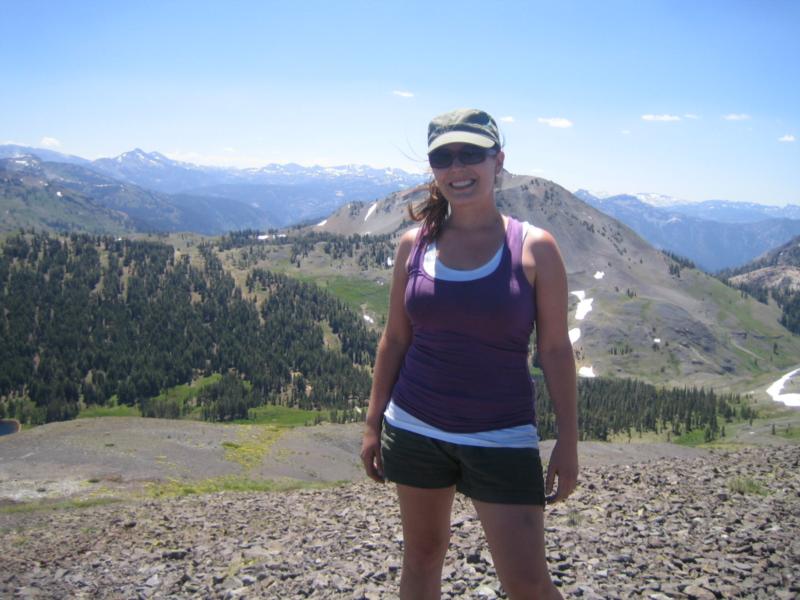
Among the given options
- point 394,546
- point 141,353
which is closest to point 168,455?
point 394,546

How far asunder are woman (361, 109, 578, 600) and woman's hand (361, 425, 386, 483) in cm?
16

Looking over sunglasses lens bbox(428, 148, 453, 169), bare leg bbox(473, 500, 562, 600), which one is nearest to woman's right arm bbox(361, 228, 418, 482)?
sunglasses lens bbox(428, 148, 453, 169)

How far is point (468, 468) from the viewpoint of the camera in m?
5.09

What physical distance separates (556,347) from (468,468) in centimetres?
132

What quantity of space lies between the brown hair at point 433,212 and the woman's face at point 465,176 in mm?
340

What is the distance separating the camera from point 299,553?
13.1m

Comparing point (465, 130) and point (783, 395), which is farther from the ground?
point (465, 130)

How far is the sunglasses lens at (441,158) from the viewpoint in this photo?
17.9ft

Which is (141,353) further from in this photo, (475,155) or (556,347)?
(556,347)

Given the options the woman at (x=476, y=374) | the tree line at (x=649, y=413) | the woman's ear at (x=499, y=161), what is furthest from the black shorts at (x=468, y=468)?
the tree line at (x=649, y=413)

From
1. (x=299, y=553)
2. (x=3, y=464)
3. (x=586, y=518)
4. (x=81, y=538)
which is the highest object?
(x=586, y=518)

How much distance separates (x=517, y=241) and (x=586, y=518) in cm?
1089

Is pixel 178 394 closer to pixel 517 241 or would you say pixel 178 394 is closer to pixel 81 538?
pixel 81 538

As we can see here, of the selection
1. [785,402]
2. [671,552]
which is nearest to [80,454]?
[671,552]
